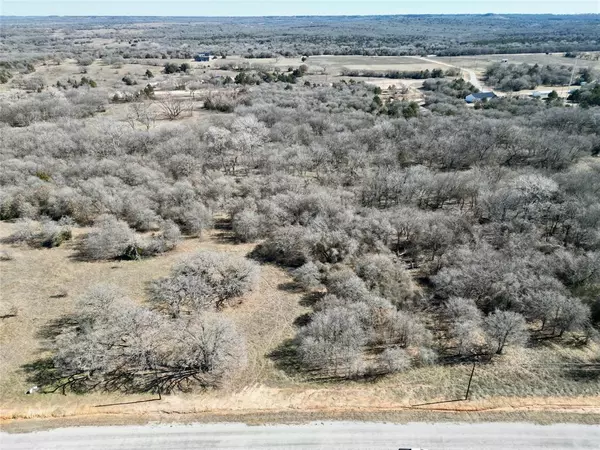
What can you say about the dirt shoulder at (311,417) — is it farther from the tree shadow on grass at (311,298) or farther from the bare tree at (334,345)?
the tree shadow on grass at (311,298)

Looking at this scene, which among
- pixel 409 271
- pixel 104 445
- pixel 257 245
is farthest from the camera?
pixel 257 245

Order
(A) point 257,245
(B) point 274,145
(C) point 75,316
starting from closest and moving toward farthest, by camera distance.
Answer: (C) point 75,316 → (A) point 257,245 → (B) point 274,145

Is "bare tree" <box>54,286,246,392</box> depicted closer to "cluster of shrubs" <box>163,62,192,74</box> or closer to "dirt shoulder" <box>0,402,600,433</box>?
"dirt shoulder" <box>0,402,600,433</box>

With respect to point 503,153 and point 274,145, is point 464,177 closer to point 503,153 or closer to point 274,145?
point 503,153

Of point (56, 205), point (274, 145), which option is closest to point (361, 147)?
point (274, 145)

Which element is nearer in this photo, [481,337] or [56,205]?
[481,337]

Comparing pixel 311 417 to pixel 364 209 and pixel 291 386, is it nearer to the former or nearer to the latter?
pixel 291 386

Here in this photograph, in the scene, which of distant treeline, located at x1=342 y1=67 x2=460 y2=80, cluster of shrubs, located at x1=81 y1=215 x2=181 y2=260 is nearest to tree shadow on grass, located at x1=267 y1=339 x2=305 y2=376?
cluster of shrubs, located at x1=81 y1=215 x2=181 y2=260
